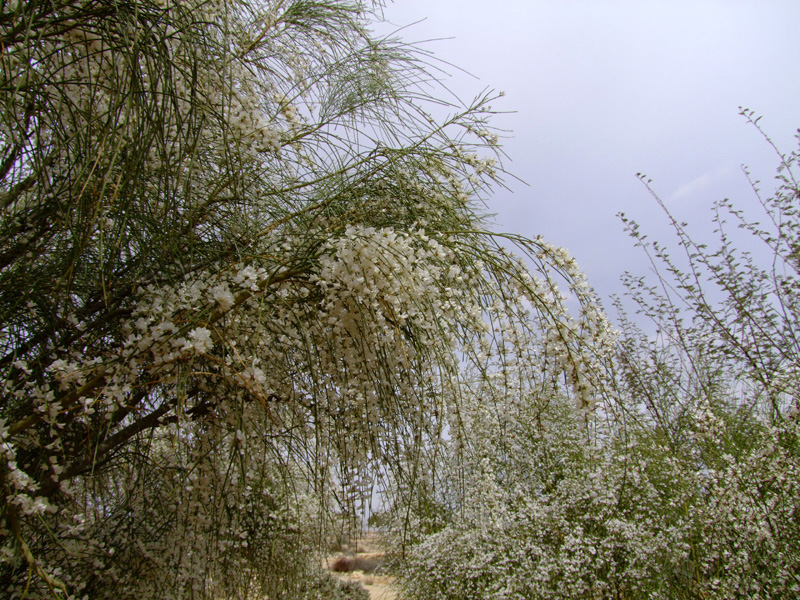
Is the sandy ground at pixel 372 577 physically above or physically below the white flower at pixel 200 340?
below

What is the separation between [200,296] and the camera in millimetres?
1200

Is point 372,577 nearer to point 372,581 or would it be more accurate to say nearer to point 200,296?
point 372,581

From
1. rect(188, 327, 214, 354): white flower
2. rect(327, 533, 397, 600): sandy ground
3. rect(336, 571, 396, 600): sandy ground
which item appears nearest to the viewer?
rect(188, 327, 214, 354): white flower

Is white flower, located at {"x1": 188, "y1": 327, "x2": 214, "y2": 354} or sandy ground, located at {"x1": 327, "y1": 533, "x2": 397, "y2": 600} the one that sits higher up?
white flower, located at {"x1": 188, "y1": 327, "x2": 214, "y2": 354}

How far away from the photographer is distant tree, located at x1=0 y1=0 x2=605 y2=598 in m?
1.09

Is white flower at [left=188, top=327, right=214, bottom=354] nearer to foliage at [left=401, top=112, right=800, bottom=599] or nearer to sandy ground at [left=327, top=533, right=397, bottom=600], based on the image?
foliage at [left=401, top=112, right=800, bottom=599]

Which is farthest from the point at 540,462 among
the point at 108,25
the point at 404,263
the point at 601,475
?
the point at 108,25

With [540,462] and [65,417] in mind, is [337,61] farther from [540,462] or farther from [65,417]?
[540,462]

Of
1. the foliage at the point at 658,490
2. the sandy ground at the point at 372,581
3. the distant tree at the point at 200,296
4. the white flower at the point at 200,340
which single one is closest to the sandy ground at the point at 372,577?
the sandy ground at the point at 372,581

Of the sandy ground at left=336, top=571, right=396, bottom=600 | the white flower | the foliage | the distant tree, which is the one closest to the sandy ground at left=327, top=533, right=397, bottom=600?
the sandy ground at left=336, top=571, right=396, bottom=600

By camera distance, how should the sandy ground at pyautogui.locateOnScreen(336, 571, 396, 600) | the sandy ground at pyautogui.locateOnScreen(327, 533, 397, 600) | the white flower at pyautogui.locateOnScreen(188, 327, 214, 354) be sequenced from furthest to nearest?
the sandy ground at pyautogui.locateOnScreen(336, 571, 396, 600) → the sandy ground at pyautogui.locateOnScreen(327, 533, 397, 600) → the white flower at pyautogui.locateOnScreen(188, 327, 214, 354)

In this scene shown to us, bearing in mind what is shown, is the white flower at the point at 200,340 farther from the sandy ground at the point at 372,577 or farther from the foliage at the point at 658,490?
the sandy ground at the point at 372,577

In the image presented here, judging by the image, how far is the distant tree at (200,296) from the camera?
1.09 m

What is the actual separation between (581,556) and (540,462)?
1081 mm
